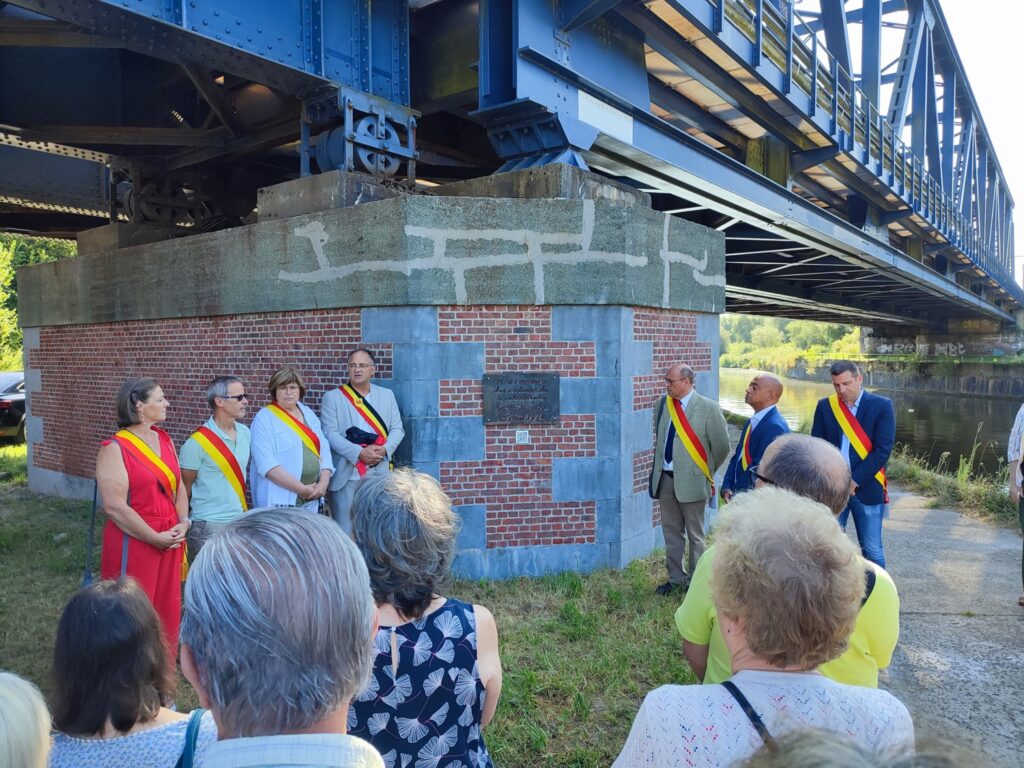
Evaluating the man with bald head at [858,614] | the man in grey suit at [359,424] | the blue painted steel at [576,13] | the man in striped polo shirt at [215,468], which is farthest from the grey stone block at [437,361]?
the man with bald head at [858,614]

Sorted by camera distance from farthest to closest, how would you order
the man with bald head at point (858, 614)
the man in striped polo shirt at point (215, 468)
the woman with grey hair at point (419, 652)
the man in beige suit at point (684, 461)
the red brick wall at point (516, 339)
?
the red brick wall at point (516, 339) → the man in beige suit at point (684, 461) → the man in striped polo shirt at point (215, 468) → the man with bald head at point (858, 614) → the woman with grey hair at point (419, 652)

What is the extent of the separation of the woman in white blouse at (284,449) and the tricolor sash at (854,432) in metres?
3.99

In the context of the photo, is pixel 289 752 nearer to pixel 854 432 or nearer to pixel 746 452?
pixel 746 452

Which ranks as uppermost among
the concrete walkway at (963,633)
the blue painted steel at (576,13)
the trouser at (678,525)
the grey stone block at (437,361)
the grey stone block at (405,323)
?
the blue painted steel at (576,13)

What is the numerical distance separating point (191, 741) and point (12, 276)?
32880 mm

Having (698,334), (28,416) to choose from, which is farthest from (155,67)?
(698,334)

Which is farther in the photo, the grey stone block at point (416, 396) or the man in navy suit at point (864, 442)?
the grey stone block at point (416, 396)

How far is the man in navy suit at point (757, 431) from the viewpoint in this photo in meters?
5.08

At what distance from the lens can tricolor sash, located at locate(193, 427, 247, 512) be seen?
4.68m

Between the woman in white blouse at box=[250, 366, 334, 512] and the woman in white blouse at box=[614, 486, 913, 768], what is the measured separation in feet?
13.4

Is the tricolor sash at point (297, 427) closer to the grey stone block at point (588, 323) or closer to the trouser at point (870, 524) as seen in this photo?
the grey stone block at point (588, 323)

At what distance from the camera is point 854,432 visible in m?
5.32

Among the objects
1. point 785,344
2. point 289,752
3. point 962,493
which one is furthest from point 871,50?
point 785,344

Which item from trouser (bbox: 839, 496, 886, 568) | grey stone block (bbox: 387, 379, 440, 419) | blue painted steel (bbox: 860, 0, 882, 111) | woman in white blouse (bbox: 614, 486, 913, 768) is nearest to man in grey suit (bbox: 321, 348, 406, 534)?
grey stone block (bbox: 387, 379, 440, 419)
